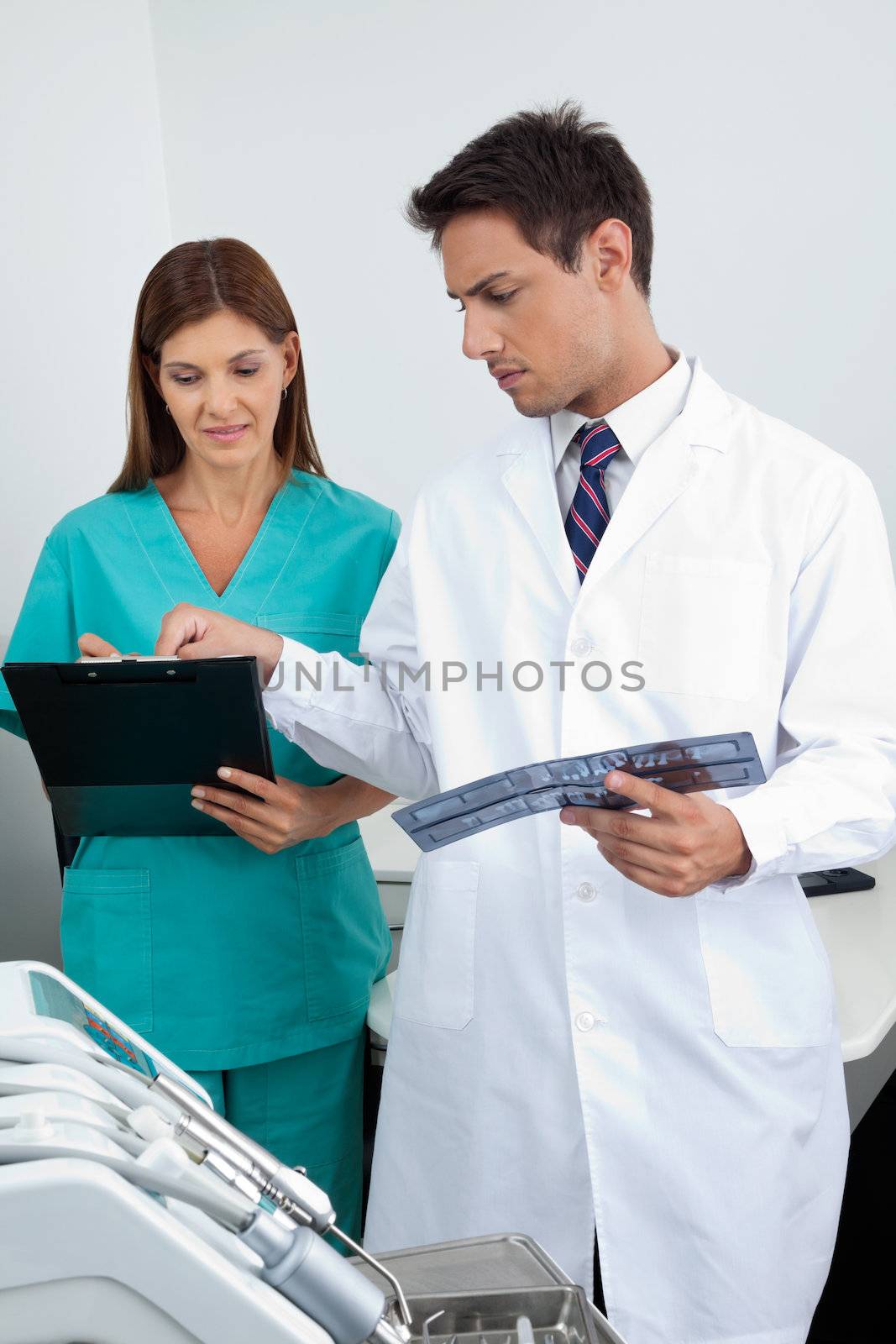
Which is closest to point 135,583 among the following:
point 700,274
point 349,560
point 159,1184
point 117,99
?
point 349,560

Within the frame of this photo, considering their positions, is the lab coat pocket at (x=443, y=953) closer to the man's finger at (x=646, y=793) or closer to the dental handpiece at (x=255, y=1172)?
the man's finger at (x=646, y=793)

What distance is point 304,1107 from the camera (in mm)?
1546

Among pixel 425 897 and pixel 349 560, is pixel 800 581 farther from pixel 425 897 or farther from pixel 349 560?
pixel 349 560

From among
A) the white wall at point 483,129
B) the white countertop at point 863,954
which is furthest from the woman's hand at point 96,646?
the white wall at point 483,129

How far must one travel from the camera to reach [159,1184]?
0.51 meters

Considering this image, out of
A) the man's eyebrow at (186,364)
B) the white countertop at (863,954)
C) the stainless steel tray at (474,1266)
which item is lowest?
the white countertop at (863,954)

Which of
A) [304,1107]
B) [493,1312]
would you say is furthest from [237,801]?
[493,1312]

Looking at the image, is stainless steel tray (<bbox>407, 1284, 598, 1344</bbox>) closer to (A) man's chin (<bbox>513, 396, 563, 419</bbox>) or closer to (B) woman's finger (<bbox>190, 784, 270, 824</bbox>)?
(B) woman's finger (<bbox>190, 784, 270, 824</bbox>)

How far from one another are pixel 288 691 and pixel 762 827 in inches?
23.3

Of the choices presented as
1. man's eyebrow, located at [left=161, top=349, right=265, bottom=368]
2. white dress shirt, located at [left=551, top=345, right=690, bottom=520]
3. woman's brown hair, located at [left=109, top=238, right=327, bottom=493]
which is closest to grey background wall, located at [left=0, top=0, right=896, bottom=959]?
woman's brown hair, located at [left=109, top=238, right=327, bottom=493]

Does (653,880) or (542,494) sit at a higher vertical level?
(542,494)

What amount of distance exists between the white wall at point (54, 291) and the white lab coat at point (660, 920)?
117 centimetres

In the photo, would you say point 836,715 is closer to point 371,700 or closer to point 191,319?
point 371,700

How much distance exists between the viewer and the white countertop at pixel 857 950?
1.44 metres
